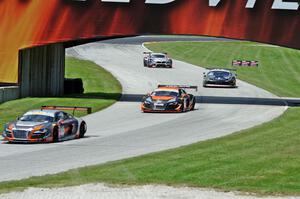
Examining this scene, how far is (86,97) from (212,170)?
30.2 metres

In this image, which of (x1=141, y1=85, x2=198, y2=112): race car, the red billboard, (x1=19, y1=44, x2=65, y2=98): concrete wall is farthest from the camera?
(x1=19, y1=44, x2=65, y2=98): concrete wall

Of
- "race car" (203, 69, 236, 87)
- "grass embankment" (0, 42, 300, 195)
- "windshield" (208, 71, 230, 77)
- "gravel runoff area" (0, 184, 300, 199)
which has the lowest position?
"race car" (203, 69, 236, 87)

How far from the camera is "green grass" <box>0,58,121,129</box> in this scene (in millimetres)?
42781

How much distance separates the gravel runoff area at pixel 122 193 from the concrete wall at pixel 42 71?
30.9 meters

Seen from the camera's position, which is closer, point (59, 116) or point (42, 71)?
point (59, 116)

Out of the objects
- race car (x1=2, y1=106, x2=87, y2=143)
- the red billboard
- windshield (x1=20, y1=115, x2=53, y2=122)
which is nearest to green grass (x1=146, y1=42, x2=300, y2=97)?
the red billboard

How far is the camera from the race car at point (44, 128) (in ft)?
97.5

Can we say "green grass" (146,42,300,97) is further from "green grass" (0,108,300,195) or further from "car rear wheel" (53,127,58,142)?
"green grass" (0,108,300,195)

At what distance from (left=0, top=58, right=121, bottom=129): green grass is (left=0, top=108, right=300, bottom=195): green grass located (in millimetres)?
12551

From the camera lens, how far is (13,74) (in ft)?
160

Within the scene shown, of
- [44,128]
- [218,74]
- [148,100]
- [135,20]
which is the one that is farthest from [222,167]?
[218,74]

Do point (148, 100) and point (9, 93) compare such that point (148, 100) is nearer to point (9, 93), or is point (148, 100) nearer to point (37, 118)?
point (9, 93)

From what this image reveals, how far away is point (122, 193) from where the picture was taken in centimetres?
1795

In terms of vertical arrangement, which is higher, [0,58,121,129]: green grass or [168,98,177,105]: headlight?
[168,98,177,105]: headlight
